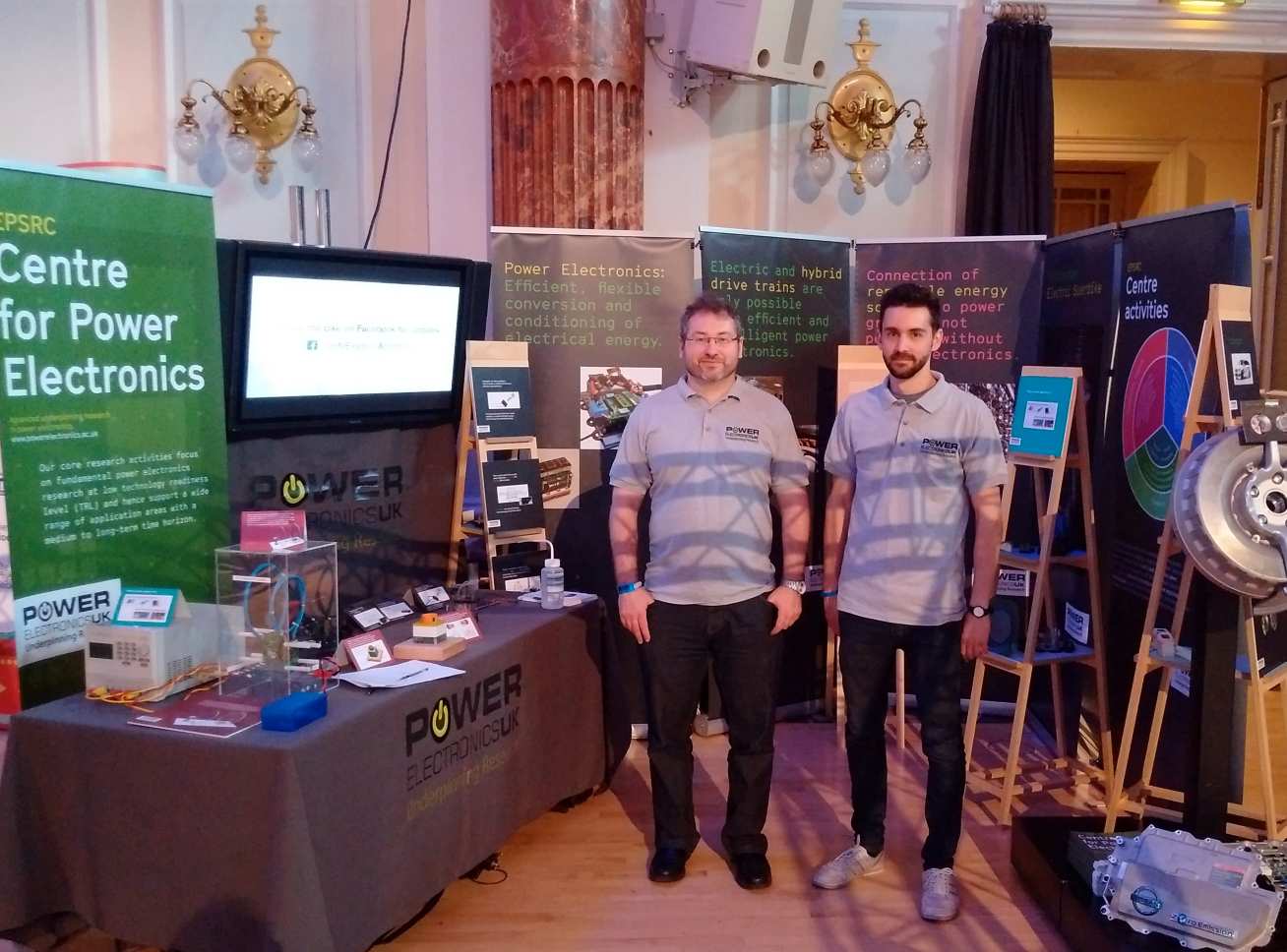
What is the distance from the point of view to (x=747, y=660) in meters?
3.01

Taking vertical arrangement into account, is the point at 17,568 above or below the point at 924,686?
above

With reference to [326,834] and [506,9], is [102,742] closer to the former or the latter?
[326,834]

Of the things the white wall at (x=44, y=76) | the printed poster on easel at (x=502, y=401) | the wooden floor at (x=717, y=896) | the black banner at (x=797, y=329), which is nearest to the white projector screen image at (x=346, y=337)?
the printed poster on easel at (x=502, y=401)

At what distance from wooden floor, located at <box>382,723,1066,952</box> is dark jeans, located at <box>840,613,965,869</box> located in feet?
0.69

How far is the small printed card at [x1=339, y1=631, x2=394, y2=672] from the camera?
282cm

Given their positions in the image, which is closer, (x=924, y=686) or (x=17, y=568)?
(x=17, y=568)

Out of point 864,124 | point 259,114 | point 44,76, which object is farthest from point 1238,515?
point 44,76

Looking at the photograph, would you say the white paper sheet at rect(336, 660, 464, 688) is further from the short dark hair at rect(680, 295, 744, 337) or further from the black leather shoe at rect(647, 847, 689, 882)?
the short dark hair at rect(680, 295, 744, 337)

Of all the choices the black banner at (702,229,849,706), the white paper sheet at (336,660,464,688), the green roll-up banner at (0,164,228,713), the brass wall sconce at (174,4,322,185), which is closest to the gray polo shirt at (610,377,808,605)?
the white paper sheet at (336,660,464,688)

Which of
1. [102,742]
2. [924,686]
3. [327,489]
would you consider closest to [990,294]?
[924,686]

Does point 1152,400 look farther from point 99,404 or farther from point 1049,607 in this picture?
point 99,404

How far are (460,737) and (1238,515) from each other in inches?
75.4

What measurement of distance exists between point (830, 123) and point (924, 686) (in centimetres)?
318

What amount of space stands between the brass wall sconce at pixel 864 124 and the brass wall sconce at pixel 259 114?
231 cm
